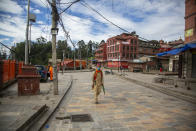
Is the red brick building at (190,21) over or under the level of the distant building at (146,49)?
under

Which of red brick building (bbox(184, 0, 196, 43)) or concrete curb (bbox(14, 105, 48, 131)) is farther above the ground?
red brick building (bbox(184, 0, 196, 43))

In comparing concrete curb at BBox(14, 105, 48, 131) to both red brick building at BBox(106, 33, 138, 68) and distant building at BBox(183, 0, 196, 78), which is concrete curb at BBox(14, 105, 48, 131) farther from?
red brick building at BBox(106, 33, 138, 68)

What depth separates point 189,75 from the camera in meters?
12.0

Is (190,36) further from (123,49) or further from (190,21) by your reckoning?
(123,49)

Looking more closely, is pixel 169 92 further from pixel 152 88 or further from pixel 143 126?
pixel 143 126

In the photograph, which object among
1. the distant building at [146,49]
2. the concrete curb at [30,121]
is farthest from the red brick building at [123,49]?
the concrete curb at [30,121]

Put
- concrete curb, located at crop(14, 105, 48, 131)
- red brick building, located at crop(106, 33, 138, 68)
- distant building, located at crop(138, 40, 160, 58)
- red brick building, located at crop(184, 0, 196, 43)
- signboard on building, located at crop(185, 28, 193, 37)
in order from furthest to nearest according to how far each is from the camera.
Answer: distant building, located at crop(138, 40, 160, 58) → red brick building, located at crop(106, 33, 138, 68) → signboard on building, located at crop(185, 28, 193, 37) → red brick building, located at crop(184, 0, 196, 43) → concrete curb, located at crop(14, 105, 48, 131)

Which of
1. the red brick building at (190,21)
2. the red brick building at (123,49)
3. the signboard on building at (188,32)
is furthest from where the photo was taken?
the red brick building at (123,49)

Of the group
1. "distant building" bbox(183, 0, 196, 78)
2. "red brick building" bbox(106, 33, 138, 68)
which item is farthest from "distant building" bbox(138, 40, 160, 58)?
"distant building" bbox(183, 0, 196, 78)

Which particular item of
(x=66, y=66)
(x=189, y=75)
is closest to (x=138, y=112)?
(x=189, y=75)

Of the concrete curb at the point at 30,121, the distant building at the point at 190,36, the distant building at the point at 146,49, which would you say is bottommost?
the concrete curb at the point at 30,121

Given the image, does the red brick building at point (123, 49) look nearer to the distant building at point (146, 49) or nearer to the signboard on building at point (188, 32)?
the distant building at point (146, 49)

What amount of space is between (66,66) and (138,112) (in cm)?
3226

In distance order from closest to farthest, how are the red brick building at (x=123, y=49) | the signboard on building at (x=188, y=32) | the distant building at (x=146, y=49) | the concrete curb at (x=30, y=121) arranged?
the concrete curb at (x=30, y=121) < the signboard on building at (x=188, y=32) < the red brick building at (x=123, y=49) < the distant building at (x=146, y=49)
